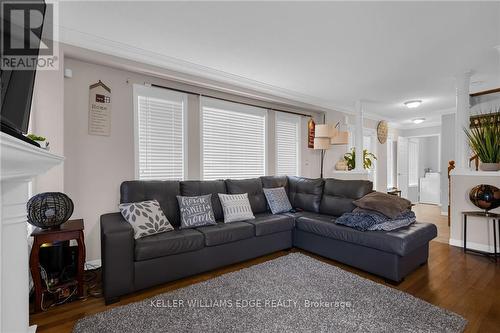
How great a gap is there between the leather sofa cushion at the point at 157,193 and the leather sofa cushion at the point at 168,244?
0.39 meters

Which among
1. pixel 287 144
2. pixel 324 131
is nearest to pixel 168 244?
pixel 287 144

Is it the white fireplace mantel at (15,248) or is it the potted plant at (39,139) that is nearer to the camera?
the white fireplace mantel at (15,248)

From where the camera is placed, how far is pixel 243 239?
9.98ft

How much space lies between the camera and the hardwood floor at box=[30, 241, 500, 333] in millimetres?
1954

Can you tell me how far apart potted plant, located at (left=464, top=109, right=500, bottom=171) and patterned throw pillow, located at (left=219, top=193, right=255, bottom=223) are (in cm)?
329

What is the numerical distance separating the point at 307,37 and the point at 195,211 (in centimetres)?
233

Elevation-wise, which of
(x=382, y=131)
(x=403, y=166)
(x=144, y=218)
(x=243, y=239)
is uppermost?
(x=382, y=131)

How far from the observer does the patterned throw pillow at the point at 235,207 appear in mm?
3266

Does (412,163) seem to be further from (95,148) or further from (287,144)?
(95,148)

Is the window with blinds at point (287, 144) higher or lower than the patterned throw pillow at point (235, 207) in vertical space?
higher

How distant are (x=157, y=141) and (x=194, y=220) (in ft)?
4.03

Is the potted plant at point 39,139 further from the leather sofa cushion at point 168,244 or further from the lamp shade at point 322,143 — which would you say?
the lamp shade at point 322,143

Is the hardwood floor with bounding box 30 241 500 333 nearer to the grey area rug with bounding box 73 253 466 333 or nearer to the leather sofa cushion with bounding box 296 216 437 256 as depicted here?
the grey area rug with bounding box 73 253 466 333

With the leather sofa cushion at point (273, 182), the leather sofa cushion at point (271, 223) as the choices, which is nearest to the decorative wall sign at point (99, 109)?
the leather sofa cushion at point (271, 223)
